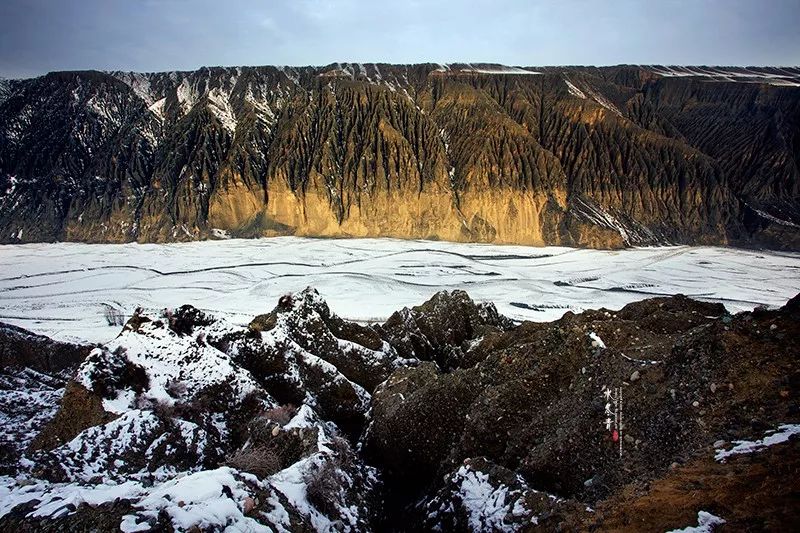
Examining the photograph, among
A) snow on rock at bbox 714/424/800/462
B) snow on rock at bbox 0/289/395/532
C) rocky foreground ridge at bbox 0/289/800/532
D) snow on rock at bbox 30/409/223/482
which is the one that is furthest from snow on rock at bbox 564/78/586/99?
snow on rock at bbox 30/409/223/482

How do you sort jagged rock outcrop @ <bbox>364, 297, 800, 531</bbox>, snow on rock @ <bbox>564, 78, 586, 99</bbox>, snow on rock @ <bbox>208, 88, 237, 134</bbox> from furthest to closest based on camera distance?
snow on rock @ <bbox>208, 88, 237, 134</bbox>
snow on rock @ <bbox>564, 78, 586, 99</bbox>
jagged rock outcrop @ <bbox>364, 297, 800, 531</bbox>

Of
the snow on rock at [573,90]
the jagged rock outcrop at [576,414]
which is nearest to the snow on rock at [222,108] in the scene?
the snow on rock at [573,90]

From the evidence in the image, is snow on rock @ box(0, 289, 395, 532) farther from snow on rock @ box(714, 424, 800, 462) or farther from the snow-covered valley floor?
the snow-covered valley floor

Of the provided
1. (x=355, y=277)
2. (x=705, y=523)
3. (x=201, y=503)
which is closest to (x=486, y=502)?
(x=705, y=523)

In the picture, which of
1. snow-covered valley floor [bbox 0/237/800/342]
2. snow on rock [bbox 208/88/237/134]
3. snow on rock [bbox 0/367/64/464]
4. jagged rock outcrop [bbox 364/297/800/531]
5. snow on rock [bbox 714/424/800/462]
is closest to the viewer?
snow on rock [bbox 714/424/800/462]

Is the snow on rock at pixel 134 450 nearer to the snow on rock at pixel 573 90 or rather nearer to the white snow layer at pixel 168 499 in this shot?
the white snow layer at pixel 168 499

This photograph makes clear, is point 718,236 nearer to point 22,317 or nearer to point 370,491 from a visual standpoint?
point 370,491

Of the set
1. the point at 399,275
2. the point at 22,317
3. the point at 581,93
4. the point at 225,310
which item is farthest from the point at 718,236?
the point at 22,317
